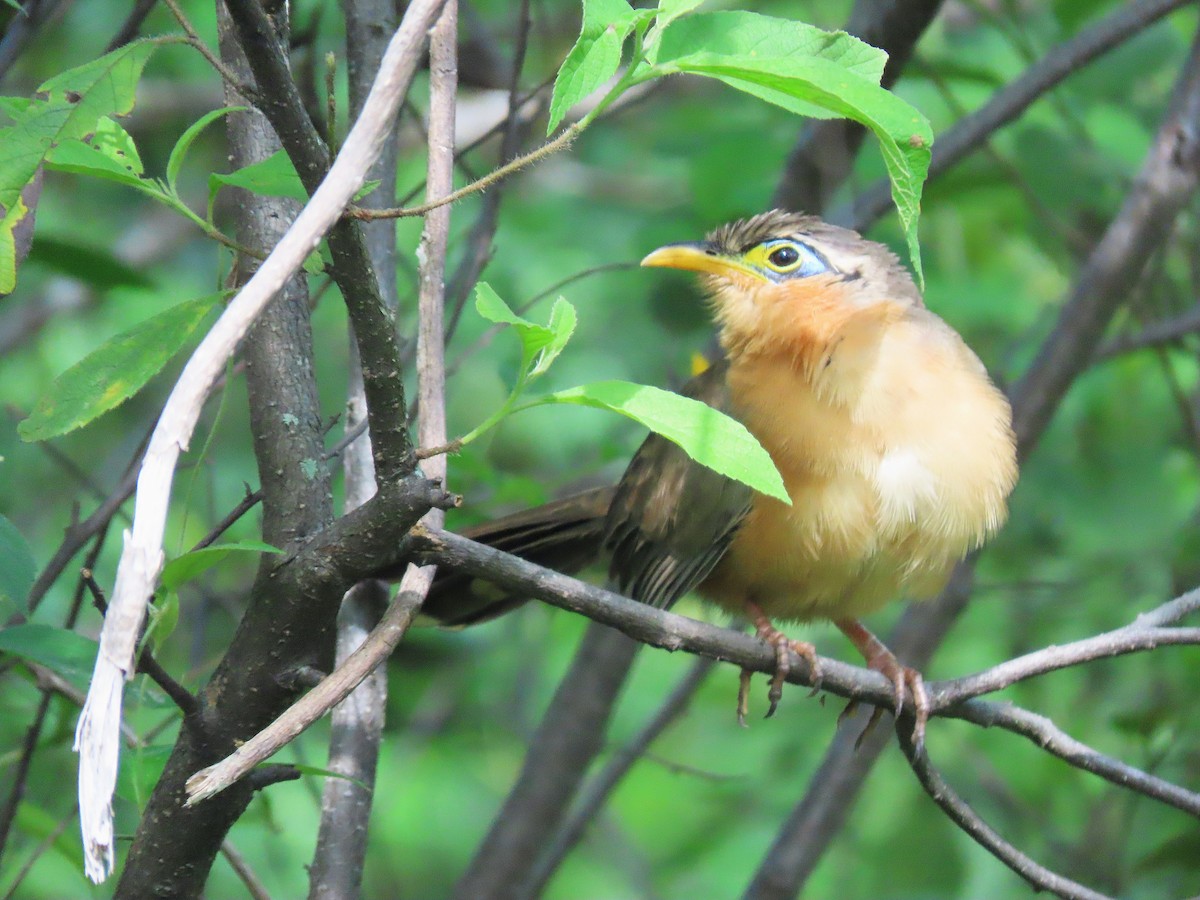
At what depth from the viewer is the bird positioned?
3990 millimetres

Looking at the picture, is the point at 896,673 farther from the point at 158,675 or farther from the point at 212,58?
the point at 212,58

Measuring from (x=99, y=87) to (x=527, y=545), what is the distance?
2.85 m

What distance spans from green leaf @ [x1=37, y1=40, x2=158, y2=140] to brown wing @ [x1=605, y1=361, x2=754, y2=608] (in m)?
2.50

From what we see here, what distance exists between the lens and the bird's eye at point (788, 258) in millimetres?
4504

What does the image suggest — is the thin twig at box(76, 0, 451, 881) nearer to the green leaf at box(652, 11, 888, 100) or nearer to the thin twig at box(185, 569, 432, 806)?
the thin twig at box(185, 569, 432, 806)

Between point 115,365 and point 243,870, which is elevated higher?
point 115,365

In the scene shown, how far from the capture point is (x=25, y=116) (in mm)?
1961

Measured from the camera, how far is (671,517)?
Result: 4406 millimetres

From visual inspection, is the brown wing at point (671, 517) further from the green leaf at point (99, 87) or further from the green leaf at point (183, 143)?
the green leaf at point (99, 87)

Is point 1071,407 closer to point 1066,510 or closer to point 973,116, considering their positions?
point 1066,510

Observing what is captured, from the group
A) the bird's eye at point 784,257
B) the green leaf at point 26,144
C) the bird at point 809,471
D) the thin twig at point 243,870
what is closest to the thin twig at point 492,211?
the bird at point 809,471

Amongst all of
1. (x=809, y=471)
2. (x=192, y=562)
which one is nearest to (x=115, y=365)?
(x=192, y=562)

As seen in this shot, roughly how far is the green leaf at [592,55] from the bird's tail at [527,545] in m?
2.27

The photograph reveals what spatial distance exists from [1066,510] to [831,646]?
5.08 ft
